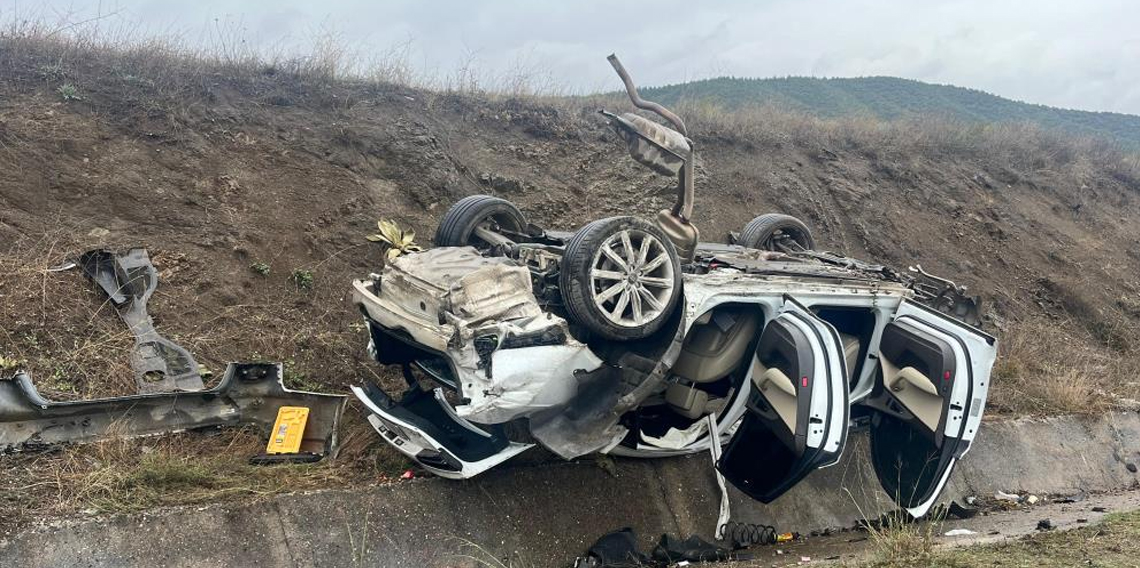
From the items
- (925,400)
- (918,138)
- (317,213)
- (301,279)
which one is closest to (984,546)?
(925,400)

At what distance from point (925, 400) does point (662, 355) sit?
71.5 inches

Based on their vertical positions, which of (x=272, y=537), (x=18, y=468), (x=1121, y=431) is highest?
(x=18, y=468)

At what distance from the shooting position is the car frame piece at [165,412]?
4.22 m

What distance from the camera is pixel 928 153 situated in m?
13.8

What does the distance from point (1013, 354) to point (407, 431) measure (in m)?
8.03

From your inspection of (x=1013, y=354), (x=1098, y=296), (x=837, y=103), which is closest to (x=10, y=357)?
(x=1013, y=354)

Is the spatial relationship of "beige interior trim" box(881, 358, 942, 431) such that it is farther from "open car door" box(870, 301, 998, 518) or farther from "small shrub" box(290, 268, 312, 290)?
"small shrub" box(290, 268, 312, 290)

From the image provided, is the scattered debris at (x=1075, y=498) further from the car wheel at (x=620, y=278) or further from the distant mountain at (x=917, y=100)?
the distant mountain at (x=917, y=100)

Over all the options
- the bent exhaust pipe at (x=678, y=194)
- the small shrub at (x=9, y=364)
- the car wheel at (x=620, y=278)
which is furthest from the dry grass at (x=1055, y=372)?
the small shrub at (x=9, y=364)

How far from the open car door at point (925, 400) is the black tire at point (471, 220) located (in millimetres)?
2830

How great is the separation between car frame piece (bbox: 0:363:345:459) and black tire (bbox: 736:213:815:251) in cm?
402

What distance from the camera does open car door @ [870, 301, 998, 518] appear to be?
4504 mm

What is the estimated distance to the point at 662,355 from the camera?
167 inches

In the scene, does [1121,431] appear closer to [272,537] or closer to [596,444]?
[596,444]
